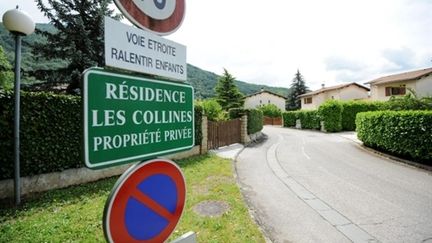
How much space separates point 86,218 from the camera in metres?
5.20

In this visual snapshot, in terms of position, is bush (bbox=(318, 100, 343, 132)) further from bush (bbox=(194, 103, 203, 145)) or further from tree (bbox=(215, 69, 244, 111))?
bush (bbox=(194, 103, 203, 145))

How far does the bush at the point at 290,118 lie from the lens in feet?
131

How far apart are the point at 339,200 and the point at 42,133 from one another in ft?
26.1

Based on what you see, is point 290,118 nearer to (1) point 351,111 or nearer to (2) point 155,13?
(1) point 351,111

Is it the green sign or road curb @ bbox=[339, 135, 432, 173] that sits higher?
the green sign

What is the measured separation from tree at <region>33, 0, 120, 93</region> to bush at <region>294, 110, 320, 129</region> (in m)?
25.9

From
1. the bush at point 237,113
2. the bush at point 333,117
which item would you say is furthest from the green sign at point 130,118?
the bush at point 333,117

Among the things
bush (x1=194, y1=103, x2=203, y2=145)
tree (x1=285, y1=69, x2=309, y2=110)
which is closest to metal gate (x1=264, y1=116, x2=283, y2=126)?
tree (x1=285, y1=69, x2=309, y2=110)

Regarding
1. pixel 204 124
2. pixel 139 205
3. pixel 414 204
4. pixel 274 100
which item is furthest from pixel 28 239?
A: pixel 274 100

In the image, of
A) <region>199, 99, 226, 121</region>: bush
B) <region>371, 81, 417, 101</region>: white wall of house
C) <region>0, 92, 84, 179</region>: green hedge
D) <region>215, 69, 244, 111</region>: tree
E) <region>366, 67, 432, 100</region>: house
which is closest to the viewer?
<region>0, 92, 84, 179</region>: green hedge

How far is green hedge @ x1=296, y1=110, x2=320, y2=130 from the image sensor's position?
32.8 m

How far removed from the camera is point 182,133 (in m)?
2.08

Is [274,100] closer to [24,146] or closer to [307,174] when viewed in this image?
[307,174]

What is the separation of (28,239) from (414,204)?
8062 millimetres
